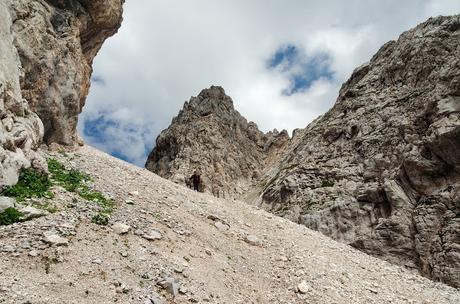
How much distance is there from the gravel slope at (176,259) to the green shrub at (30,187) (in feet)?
2.36

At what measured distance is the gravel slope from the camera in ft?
44.3

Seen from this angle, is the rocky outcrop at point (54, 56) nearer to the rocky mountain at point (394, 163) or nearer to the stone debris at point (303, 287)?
the stone debris at point (303, 287)

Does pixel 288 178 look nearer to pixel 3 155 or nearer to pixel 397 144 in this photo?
pixel 397 144

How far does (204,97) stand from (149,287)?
86.0 m

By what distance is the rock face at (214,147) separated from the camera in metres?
81.4

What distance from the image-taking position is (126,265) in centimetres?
1531

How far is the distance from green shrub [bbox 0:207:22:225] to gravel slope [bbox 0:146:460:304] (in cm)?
43

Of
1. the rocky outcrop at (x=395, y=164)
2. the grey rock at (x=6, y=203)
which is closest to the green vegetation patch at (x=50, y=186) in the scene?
the grey rock at (x=6, y=203)

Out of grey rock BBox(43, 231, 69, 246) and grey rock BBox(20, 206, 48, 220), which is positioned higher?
grey rock BBox(20, 206, 48, 220)

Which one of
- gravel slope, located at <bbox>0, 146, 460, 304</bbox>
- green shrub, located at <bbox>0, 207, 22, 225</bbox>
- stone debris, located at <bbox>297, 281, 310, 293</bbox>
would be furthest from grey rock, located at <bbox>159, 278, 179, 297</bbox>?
stone debris, located at <bbox>297, 281, 310, 293</bbox>

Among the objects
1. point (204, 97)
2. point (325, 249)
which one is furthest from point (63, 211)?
point (204, 97)

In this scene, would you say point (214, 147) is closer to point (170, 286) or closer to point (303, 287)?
point (303, 287)

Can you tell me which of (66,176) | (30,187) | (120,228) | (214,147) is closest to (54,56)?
(66,176)

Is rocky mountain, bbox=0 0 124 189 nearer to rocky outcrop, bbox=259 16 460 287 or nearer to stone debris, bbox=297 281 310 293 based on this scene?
stone debris, bbox=297 281 310 293
